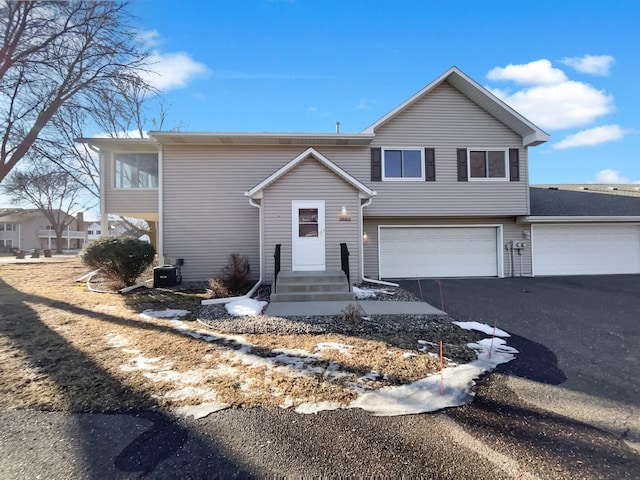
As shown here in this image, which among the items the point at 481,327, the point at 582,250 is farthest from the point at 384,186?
the point at 582,250

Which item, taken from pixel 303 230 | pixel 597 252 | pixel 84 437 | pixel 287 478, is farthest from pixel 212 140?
pixel 597 252

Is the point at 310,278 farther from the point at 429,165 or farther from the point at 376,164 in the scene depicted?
the point at 429,165

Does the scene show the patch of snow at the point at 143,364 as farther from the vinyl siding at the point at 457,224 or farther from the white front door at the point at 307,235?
the vinyl siding at the point at 457,224

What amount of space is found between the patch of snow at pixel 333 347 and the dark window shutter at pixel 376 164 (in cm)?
786

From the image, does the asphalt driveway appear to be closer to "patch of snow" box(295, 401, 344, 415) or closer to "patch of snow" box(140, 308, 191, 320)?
"patch of snow" box(295, 401, 344, 415)

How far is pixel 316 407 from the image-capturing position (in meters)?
2.98

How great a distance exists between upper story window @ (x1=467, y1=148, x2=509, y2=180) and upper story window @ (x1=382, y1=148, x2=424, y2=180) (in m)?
2.02

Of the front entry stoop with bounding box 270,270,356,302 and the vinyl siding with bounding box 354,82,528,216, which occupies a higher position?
the vinyl siding with bounding box 354,82,528,216

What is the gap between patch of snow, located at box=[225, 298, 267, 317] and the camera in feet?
21.1

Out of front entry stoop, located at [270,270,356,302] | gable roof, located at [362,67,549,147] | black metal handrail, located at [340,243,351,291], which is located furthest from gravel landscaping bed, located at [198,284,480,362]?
gable roof, located at [362,67,549,147]

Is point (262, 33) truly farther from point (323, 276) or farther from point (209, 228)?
point (323, 276)

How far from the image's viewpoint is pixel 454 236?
12.1 metres

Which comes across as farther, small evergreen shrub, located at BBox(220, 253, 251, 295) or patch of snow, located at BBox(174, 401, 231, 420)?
small evergreen shrub, located at BBox(220, 253, 251, 295)

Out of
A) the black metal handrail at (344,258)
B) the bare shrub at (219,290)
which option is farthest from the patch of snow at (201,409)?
the black metal handrail at (344,258)
